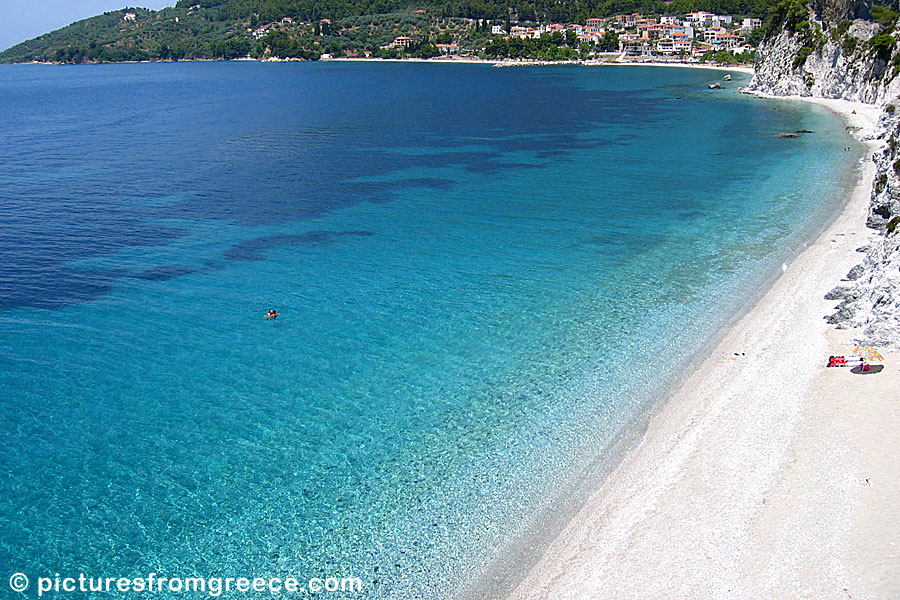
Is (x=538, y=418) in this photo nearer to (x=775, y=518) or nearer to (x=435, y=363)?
(x=435, y=363)

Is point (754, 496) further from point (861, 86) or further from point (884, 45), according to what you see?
point (861, 86)

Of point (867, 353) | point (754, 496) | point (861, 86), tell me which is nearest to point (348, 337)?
point (754, 496)

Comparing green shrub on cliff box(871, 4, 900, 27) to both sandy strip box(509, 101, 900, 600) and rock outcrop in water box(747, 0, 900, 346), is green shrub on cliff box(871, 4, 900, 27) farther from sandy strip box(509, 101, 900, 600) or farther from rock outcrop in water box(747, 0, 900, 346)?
sandy strip box(509, 101, 900, 600)
